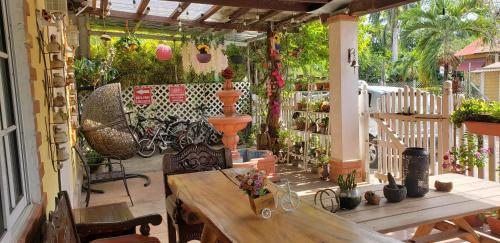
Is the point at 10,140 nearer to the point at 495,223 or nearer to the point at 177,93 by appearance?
the point at 495,223

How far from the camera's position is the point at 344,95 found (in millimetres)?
4938

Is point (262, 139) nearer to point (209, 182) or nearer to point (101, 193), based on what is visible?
point (101, 193)

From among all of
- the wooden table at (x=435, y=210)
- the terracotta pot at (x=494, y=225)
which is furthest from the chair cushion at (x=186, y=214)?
the terracotta pot at (x=494, y=225)

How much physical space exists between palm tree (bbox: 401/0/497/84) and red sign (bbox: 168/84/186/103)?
364 inches

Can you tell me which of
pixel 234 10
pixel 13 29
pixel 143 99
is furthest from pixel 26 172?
pixel 143 99

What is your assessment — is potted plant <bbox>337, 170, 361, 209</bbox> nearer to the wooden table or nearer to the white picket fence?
the wooden table

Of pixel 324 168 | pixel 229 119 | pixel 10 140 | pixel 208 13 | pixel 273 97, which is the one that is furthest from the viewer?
pixel 273 97

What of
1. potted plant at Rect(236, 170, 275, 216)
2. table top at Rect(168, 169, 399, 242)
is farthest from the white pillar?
potted plant at Rect(236, 170, 275, 216)

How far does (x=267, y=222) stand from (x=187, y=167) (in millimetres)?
1437

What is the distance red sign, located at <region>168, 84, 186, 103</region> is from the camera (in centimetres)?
863

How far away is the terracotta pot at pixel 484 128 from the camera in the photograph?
3.09 meters

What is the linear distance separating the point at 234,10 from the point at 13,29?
4.59 meters

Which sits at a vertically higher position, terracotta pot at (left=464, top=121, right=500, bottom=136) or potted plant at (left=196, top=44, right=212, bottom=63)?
potted plant at (left=196, top=44, right=212, bottom=63)

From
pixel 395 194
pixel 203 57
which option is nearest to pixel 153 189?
pixel 203 57
